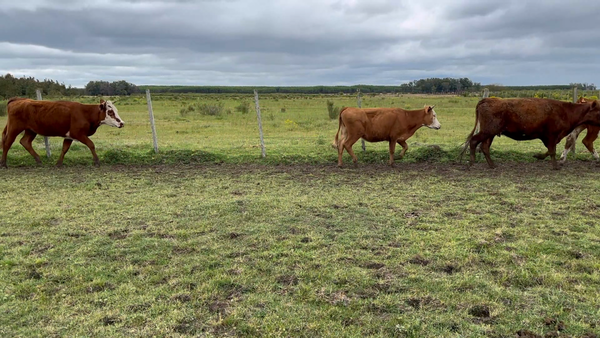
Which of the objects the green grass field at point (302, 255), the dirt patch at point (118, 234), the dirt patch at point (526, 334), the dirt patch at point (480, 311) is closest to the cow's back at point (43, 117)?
the green grass field at point (302, 255)

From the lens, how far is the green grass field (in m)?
3.13

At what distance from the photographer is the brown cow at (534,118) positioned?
905cm

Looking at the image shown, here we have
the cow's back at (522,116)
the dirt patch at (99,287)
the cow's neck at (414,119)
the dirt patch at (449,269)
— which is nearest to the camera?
the dirt patch at (99,287)

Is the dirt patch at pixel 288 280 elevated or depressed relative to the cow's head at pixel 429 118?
depressed

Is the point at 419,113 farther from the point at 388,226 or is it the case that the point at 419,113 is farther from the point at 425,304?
the point at 425,304

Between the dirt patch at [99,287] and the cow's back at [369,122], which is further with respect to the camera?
the cow's back at [369,122]

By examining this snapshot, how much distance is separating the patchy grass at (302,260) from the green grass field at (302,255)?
0.02 meters

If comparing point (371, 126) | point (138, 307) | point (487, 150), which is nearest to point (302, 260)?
point (138, 307)

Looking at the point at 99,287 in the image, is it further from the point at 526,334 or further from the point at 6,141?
the point at 6,141

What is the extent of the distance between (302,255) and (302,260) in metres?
0.12

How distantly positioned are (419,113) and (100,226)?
7.58 m

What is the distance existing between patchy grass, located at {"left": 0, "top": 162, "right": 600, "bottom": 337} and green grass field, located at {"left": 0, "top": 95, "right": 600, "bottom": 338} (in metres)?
0.02

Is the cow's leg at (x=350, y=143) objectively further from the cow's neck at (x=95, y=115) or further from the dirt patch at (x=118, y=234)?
the cow's neck at (x=95, y=115)

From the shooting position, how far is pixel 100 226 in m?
5.45
